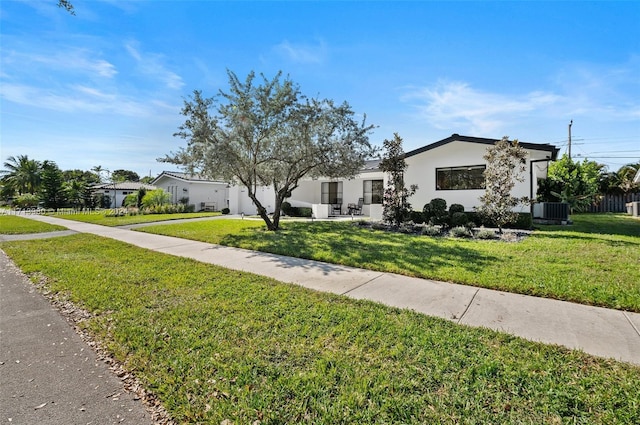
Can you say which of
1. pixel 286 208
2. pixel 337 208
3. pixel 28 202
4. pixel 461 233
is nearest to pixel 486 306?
pixel 461 233

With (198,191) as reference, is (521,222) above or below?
below

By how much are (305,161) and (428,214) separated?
6.03 metres

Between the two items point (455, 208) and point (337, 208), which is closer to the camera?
point (455, 208)

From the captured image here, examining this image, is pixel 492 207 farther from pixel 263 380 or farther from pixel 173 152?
pixel 173 152

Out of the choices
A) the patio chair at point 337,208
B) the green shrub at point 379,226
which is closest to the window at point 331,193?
the patio chair at point 337,208

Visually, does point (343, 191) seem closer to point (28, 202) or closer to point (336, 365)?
point (336, 365)

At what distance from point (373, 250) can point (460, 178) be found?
8972 millimetres

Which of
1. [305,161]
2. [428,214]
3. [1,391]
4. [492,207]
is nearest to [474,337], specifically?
[1,391]

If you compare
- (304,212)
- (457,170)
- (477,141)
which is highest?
(477,141)

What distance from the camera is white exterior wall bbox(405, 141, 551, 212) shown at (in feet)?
44.1

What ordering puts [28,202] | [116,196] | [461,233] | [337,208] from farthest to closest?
[28,202] → [116,196] → [337,208] → [461,233]

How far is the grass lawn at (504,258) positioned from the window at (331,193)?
11615 mm

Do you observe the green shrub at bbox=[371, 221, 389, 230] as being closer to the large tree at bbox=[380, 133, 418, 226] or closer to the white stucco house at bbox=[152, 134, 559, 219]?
the large tree at bbox=[380, 133, 418, 226]

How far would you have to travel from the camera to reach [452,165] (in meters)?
14.8
